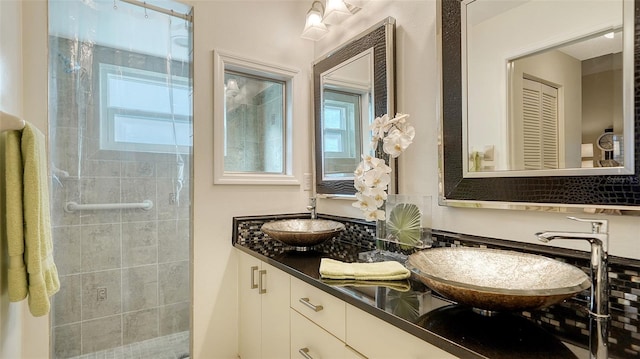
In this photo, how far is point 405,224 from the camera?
4.33 feet

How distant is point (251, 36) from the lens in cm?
192

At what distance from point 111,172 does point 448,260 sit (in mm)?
1740

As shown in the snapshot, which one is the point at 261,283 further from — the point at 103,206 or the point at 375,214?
the point at 103,206

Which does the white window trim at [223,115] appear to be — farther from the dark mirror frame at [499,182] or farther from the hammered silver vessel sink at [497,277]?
the hammered silver vessel sink at [497,277]

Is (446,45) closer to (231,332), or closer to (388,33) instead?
(388,33)

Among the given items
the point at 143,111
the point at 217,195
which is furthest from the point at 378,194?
the point at 143,111

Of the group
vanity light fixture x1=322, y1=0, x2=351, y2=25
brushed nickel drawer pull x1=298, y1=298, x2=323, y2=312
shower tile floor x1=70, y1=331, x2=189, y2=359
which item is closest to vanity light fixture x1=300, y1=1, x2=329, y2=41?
vanity light fixture x1=322, y1=0, x2=351, y2=25

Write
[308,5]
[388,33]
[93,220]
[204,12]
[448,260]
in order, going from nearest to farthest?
[448,260] → [388,33] → [93,220] → [204,12] → [308,5]

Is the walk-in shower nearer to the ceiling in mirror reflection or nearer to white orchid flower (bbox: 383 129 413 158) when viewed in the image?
white orchid flower (bbox: 383 129 413 158)

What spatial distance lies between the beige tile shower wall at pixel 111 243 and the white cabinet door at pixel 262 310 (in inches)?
13.4

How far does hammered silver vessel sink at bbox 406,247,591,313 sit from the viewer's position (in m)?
0.68

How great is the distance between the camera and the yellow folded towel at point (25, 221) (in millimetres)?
904

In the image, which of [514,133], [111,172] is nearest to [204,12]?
[111,172]

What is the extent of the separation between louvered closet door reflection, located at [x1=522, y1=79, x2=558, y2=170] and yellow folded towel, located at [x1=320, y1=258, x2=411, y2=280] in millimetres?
557
